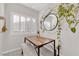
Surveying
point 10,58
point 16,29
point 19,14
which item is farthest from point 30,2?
point 10,58

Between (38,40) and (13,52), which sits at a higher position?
(38,40)

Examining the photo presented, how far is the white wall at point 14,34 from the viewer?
5.28 ft

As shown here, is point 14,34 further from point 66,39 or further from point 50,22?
point 66,39

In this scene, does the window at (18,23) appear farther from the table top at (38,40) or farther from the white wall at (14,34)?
the table top at (38,40)

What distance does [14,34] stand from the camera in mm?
1632

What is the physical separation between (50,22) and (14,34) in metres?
0.50

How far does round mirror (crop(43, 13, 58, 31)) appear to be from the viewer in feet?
5.40

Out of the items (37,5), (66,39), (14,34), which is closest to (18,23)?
(14,34)

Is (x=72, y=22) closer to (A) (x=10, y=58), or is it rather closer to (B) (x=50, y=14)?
(B) (x=50, y=14)

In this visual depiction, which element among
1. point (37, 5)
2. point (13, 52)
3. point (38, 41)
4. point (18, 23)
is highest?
point (37, 5)

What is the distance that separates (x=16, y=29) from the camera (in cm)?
164

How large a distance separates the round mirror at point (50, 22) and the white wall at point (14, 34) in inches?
5.8

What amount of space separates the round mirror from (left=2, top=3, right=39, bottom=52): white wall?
Answer: 147mm

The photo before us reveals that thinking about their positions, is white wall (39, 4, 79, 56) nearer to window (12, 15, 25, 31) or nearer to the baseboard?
window (12, 15, 25, 31)
